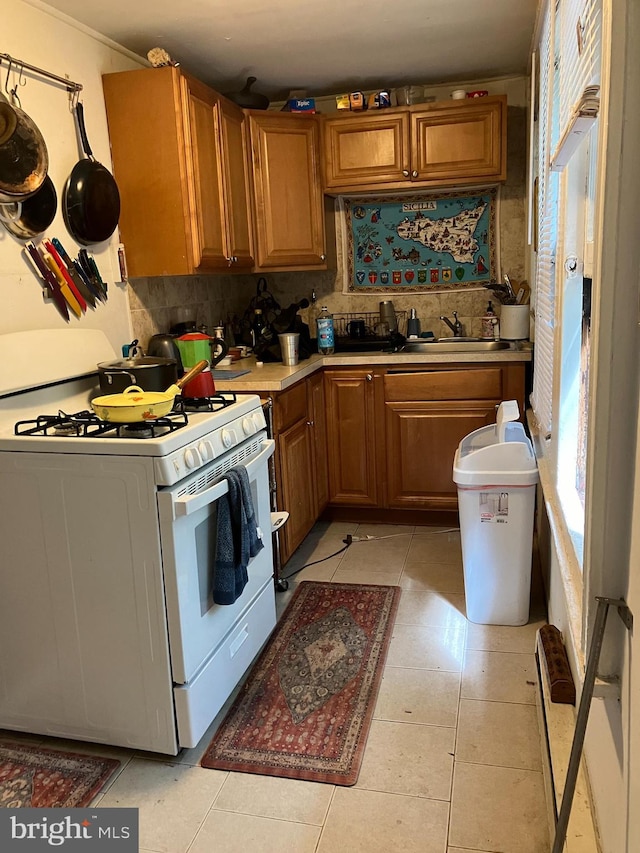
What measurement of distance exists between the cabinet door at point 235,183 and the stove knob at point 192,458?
5.14ft

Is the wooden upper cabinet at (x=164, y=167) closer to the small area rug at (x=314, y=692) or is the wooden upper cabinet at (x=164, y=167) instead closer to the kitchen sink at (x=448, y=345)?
the kitchen sink at (x=448, y=345)

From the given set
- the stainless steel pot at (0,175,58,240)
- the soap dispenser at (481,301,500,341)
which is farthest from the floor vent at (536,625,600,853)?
the stainless steel pot at (0,175,58,240)

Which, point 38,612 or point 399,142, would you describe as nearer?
point 38,612

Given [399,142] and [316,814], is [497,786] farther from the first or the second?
[399,142]

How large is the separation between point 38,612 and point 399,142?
278 cm

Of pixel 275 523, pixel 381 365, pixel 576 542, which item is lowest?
pixel 275 523

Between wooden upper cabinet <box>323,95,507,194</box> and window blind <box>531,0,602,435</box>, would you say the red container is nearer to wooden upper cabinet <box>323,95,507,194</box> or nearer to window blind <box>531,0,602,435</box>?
window blind <box>531,0,602,435</box>

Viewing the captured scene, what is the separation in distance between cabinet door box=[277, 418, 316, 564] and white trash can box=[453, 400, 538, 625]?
793 mm

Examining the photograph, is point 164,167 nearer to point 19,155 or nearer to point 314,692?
point 19,155

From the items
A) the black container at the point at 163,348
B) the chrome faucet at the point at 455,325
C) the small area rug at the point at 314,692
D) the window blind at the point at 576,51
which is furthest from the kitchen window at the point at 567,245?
the black container at the point at 163,348

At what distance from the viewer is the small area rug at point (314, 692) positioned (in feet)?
6.34

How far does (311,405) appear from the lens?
335cm

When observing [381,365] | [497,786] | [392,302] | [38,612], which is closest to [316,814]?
[497,786]

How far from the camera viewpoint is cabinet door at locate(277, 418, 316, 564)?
117 inches
